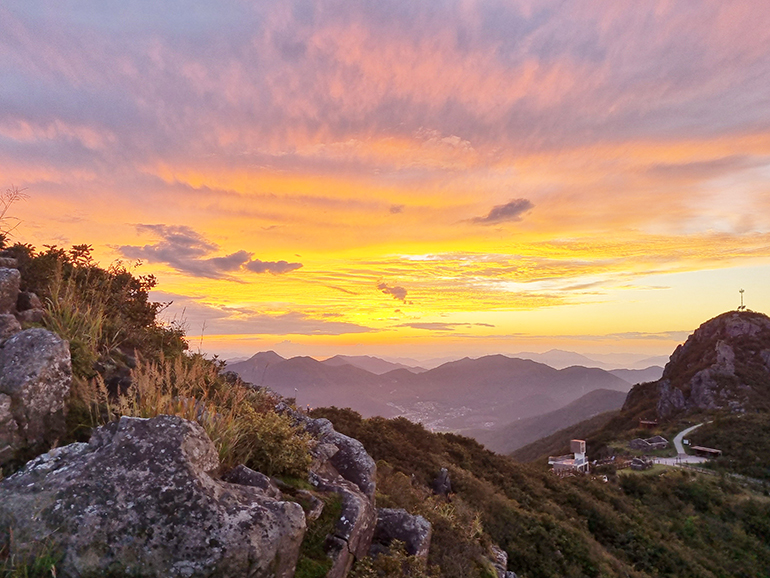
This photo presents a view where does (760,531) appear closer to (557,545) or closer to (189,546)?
(557,545)

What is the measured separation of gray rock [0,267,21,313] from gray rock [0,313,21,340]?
94 cm

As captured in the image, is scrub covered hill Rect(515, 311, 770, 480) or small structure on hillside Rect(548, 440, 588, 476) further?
scrub covered hill Rect(515, 311, 770, 480)

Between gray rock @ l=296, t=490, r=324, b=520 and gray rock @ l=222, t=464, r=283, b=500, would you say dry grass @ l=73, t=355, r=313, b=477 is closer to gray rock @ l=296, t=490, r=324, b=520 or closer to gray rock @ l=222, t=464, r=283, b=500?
gray rock @ l=222, t=464, r=283, b=500

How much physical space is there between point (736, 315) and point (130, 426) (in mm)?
138641

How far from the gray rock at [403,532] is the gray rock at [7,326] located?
7201 mm

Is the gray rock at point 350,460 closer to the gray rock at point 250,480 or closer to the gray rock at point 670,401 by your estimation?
the gray rock at point 250,480

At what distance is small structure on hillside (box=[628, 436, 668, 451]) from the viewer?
55.8 metres

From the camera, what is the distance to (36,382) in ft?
20.0

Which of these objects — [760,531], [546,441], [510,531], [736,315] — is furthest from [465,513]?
[736,315]

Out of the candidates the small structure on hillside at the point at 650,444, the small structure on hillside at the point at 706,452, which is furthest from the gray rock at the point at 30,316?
the small structure on hillside at the point at 650,444

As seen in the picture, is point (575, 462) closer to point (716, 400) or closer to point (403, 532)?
point (716, 400)

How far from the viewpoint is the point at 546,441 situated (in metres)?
112

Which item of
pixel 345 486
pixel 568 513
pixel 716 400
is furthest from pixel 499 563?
pixel 716 400

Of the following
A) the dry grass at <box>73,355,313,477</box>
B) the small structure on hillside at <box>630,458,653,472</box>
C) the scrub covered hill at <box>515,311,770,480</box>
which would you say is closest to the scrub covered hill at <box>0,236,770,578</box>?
the dry grass at <box>73,355,313,477</box>
